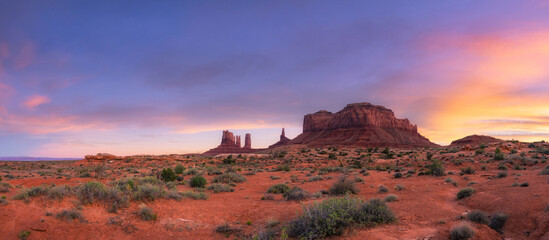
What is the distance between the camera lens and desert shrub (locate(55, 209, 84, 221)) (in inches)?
333

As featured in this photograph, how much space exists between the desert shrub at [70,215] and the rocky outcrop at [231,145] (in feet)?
422

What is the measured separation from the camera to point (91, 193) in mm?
9711

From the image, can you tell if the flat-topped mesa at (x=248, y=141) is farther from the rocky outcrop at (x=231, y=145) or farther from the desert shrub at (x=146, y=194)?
the desert shrub at (x=146, y=194)

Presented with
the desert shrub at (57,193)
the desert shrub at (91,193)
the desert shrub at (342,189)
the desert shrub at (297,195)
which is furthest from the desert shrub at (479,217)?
the desert shrub at (57,193)

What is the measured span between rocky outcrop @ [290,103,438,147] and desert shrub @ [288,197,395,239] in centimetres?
7486

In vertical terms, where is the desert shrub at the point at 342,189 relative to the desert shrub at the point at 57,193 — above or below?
below

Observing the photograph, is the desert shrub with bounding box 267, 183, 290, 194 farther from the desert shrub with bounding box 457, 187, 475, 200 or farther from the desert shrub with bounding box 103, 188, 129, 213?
the desert shrub with bounding box 457, 187, 475, 200

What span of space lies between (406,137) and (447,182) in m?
84.3

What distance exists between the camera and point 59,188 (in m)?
10.0

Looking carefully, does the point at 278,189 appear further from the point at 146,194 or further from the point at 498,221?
the point at 498,221

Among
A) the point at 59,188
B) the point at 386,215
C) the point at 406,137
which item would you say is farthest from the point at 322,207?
the point at 406,137

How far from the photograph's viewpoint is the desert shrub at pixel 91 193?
9555 millimetres

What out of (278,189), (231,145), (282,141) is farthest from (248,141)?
(278,189)

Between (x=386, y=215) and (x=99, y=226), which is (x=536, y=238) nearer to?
(x=386, y=215)
